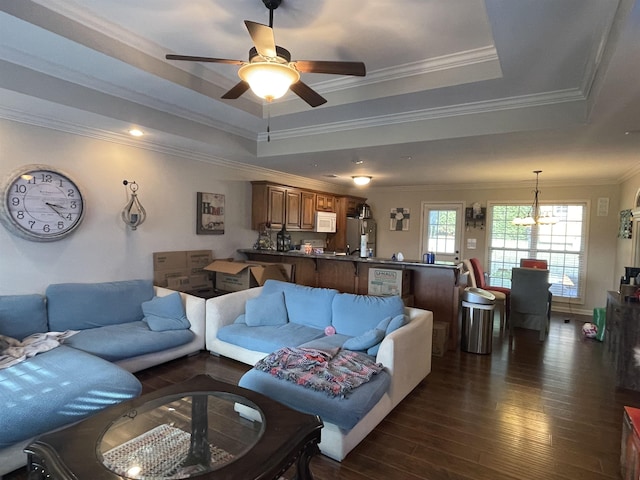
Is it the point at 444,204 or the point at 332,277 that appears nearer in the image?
the point at 332,277

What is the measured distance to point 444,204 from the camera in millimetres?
7621

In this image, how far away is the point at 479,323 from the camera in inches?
165

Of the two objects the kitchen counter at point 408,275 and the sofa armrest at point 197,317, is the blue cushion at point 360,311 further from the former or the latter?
the sofa armrest at point 197,317

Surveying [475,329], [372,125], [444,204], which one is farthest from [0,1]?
[444,204]

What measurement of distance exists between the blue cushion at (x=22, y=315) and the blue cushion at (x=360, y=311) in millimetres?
2738

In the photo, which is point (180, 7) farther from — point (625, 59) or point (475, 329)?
point (475, 329)

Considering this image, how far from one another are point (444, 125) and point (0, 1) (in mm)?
3457

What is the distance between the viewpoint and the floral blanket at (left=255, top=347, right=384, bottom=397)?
233 centimetres

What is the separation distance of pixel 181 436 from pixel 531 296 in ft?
15.8

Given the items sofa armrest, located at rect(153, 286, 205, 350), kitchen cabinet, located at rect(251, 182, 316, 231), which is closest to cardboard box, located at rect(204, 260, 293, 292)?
sofa armrest, located at rect(153, 286, 205, 350)

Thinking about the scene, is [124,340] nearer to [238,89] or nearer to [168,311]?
[168,311]

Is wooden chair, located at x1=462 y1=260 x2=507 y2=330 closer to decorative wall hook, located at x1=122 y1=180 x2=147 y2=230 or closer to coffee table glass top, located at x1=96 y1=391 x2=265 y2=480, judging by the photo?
coffee table glass top, located at x1=96 y1=391 x2=265 y2=480

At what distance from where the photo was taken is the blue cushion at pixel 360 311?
330 centimetres

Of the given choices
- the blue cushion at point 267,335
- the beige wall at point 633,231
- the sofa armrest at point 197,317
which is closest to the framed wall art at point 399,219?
the beige wall at point 633,231
